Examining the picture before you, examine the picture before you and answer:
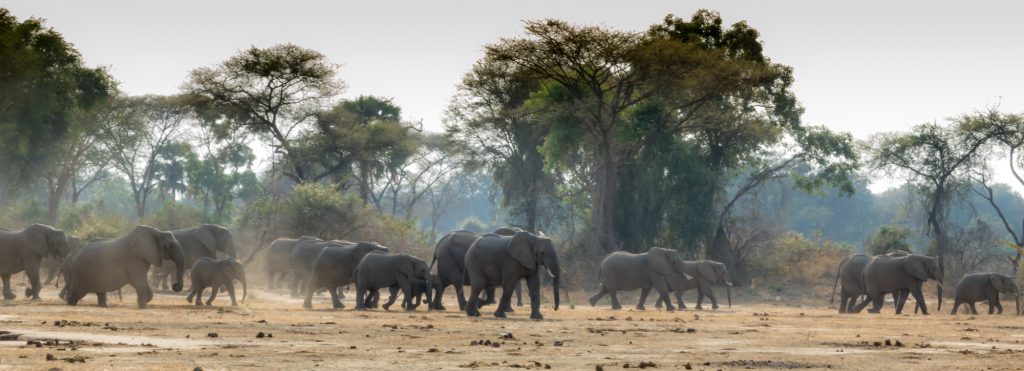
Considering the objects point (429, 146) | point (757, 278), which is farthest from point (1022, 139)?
point (429, 146)

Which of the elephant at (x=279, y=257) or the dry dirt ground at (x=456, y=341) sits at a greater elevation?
the elephant at (x=279, y=257)

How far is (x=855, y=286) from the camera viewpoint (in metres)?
38.8

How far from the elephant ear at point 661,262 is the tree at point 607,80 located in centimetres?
1661

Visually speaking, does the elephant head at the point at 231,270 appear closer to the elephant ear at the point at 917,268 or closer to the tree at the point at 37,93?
the elephant ear at the point at 917,268

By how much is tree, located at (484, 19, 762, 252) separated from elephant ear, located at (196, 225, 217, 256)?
1803 cm

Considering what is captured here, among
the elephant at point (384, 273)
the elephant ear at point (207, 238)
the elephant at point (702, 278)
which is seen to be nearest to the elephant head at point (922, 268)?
the elephant at point (702, 278)

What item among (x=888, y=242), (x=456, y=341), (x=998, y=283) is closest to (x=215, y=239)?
(x=998, y=283)

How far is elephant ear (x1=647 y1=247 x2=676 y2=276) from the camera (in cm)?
3841

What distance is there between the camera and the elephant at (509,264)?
27.8 meters

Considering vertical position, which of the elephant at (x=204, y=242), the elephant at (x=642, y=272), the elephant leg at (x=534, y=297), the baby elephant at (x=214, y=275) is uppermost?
the elephant at (x=204, y=242)

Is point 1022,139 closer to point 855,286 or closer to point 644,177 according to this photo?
point 644,177

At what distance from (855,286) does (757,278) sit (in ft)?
65.5

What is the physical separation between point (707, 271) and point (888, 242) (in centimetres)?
2319

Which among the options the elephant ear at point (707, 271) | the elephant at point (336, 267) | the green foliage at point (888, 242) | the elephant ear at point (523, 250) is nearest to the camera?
the elephant ear at point (523, 250)
